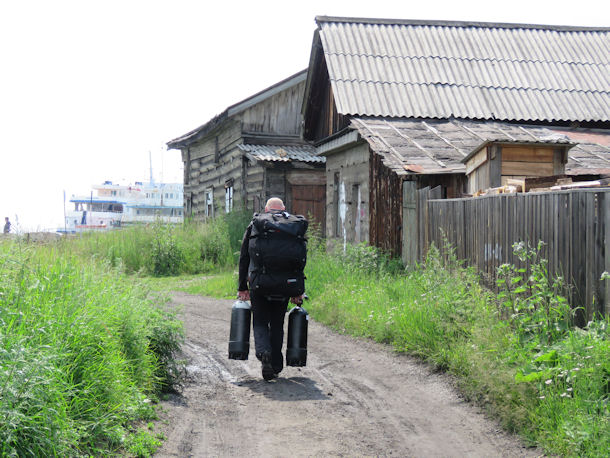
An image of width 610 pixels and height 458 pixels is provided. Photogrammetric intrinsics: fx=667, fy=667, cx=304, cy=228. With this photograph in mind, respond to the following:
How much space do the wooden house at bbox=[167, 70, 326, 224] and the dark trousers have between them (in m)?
13.3

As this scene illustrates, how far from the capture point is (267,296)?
6586 mm

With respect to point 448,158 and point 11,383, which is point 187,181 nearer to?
point 448,158

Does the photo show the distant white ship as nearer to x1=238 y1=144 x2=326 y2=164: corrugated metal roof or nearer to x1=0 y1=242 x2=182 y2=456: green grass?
x1=238 y1=144 x2=326 y2=164: corrugated metal roof

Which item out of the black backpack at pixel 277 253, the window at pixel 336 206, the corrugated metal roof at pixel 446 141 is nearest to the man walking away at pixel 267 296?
the black backpack at pixel 277 253

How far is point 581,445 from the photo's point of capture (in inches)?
169

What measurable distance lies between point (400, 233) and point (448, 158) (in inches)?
66.5

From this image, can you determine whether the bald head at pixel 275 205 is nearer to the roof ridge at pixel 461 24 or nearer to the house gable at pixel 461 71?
the house gable at pixel 461 71

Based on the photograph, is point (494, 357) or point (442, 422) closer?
point (442, 422)

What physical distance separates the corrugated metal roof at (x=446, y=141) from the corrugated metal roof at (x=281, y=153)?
5605 mm

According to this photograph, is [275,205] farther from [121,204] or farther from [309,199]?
[121,204]

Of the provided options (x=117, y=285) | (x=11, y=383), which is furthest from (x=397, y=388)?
(x=11, y=383)

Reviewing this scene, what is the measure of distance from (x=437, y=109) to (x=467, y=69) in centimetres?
240

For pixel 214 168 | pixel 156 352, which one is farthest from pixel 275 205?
pixel 214 168

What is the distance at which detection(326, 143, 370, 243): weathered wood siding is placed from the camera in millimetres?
14805
